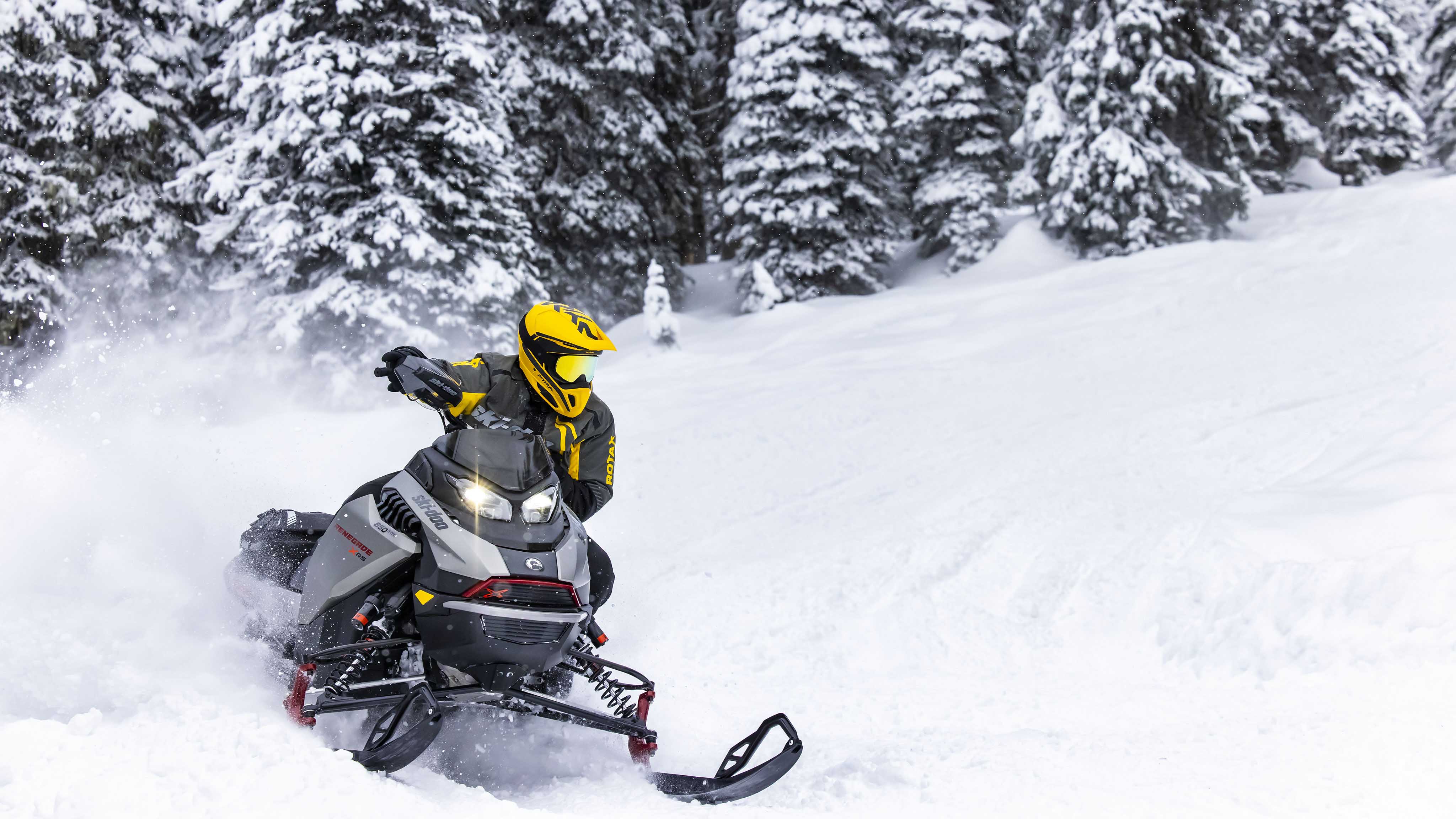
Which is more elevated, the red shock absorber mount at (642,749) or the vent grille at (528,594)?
the vent grille at (528,594)

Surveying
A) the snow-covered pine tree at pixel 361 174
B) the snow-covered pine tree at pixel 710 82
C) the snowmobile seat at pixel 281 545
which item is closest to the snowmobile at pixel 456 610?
the snowmobile seat at pixel 281 545

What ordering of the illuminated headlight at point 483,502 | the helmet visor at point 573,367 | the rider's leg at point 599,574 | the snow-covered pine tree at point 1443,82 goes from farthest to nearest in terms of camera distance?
the snow-covered pine tree at point 1443,82, the rider's leg at point 599,574, the helmet visor at point 573,367, the illuminated headlight at point 483,502

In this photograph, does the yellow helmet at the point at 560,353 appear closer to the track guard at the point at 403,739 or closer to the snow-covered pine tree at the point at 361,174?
the track guard at the point at 403,739

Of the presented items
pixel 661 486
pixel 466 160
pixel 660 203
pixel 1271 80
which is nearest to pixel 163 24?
pixel 466 160

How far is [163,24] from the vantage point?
1591 cm

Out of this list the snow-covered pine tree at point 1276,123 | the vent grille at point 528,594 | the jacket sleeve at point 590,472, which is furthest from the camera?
the snow-covered pine tree at point 1276,123

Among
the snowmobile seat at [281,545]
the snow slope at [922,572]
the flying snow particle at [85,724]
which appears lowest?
the snow slope at [922,572]

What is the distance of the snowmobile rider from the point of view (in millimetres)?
4051

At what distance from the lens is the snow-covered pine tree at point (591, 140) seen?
17.7 metres

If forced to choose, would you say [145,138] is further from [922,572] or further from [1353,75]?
[1353,75]

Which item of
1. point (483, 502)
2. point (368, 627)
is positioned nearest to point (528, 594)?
point (483, 502)

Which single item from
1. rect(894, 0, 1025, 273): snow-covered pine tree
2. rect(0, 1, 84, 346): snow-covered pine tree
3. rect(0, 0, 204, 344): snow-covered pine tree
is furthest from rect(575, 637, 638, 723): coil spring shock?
rect(894, 0, 1025, 273): snow-covered pine tree

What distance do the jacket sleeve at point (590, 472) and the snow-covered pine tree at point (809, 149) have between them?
1257cm

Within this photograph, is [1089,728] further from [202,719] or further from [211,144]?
[211,144]
